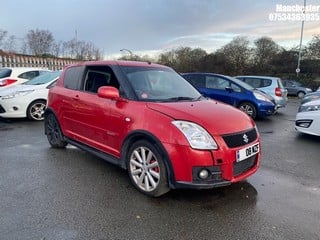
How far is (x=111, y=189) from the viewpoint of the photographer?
4152 millimetres

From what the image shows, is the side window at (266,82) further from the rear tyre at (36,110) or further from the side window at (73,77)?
the side window at (73,77)

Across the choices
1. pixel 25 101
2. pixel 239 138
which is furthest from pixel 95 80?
pixel 25 101

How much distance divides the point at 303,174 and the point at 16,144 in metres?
5.45

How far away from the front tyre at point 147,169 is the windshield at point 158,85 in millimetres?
699

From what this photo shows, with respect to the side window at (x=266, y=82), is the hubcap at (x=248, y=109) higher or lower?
lower

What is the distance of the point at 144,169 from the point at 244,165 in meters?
1.24

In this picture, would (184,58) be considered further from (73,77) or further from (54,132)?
(73,77)

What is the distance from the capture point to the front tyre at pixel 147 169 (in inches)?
146

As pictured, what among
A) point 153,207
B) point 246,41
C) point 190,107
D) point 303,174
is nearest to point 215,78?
point 303,174

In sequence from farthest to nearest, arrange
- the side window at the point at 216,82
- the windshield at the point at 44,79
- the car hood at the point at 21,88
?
the side window at the point at 216,82, the windshield at the point at 44,79, the car hood at the point at 21,88

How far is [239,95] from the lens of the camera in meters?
10.3

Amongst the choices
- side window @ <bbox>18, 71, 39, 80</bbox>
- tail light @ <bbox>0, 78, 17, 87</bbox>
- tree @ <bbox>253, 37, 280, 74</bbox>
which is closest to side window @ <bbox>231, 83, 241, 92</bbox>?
side window @ <bbox>18, 71, 39, 80</bbox>

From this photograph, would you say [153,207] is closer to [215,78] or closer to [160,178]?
[160,178]

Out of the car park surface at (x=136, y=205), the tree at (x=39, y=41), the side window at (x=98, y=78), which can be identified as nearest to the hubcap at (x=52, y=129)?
the car park surface at (x=136, y=205)
